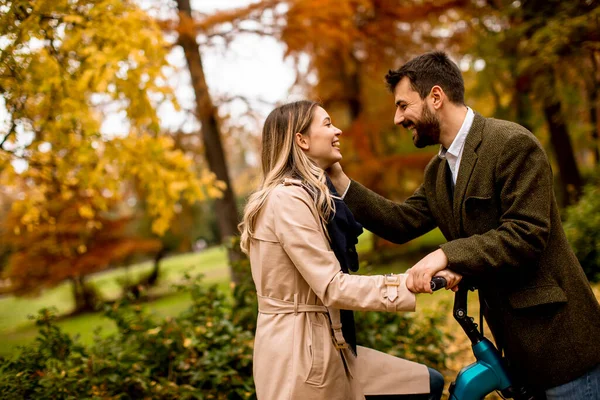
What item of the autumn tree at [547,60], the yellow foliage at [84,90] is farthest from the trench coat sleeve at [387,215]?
the autumn tree at [547,60]

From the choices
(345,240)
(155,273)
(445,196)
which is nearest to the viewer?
(345,240)

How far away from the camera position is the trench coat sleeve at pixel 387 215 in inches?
110

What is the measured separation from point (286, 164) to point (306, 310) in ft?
2.18

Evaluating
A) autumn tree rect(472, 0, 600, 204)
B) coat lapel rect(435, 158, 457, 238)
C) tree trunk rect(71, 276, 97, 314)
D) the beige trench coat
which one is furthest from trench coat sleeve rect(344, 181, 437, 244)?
tree trunk rect(71, 276, 97, 314)

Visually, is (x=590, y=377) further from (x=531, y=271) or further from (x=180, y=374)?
(x=180, y=374)

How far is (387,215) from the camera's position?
2.79 metres

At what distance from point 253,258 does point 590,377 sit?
4.96ft

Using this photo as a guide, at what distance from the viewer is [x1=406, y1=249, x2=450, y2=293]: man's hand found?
6.88 ft

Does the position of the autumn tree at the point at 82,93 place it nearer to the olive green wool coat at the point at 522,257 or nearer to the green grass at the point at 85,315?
the green grass at the point at 85,315

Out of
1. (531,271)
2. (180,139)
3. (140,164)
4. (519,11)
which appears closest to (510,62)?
(519,11)

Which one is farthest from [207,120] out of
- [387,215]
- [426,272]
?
[426,272]

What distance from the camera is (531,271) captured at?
86.8 inches

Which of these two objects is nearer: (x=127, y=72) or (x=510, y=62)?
(x=127, y=72)

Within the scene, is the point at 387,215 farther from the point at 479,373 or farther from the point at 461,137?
the point at 479,373
